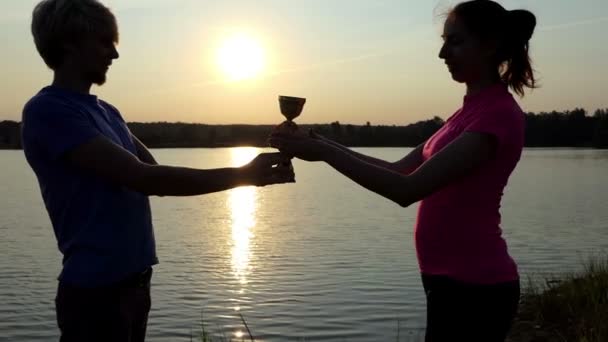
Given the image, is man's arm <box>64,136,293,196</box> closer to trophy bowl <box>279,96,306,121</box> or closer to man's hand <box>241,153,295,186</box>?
man's hand <box>241,153,295,186</box>

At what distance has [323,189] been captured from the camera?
51.9 meters

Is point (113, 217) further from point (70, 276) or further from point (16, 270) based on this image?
point (16, 270)

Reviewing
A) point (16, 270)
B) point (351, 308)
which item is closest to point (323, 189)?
point (16, 270)

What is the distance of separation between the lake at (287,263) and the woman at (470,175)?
27.7 feet

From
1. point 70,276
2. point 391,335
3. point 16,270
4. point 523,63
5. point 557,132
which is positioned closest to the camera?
point 70,276

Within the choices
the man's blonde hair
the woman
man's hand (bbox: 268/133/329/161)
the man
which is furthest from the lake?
the man's blonde hair

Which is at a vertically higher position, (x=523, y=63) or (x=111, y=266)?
(x=523, y=63)

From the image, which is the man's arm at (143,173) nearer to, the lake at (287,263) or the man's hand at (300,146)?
the man's hand at (300,146)

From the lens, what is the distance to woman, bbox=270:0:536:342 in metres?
2.86

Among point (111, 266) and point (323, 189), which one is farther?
point (323, 189)

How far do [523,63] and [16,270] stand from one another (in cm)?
1735

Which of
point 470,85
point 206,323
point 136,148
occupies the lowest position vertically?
point 206,323

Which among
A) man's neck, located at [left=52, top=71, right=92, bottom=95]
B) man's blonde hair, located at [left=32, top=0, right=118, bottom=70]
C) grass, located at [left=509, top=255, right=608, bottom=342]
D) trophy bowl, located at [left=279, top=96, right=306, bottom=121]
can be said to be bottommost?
grass, located at [left=509, top=255, right=608, bottom=342]

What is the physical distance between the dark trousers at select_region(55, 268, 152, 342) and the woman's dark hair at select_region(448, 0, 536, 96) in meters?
1.78
